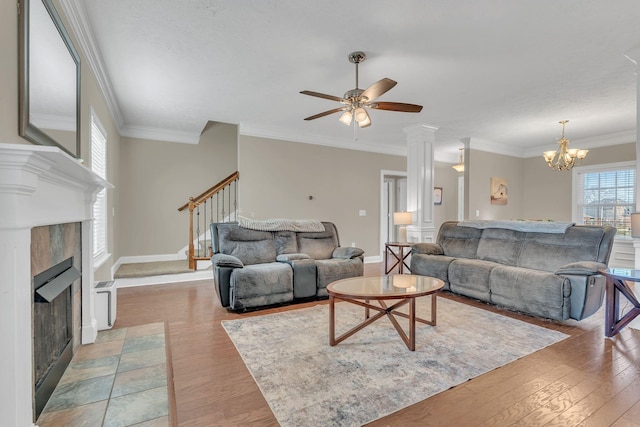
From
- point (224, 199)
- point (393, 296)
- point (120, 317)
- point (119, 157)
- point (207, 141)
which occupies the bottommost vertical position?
point (120, 317)

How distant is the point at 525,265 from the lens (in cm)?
370

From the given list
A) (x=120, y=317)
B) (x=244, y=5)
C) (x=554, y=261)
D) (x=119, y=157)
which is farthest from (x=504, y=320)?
(x=119, y=157)

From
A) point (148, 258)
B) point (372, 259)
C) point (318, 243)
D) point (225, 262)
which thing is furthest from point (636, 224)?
point (148, 258)

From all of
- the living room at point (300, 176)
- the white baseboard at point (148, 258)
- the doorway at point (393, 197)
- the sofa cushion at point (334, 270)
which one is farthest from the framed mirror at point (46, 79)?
the doorway at point (393, 197)

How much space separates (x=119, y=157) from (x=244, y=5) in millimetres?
4289

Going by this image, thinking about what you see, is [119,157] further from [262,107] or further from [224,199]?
[262,107]

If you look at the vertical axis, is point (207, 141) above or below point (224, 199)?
above

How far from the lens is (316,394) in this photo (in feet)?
6.03

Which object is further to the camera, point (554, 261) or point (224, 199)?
point (224, 199)

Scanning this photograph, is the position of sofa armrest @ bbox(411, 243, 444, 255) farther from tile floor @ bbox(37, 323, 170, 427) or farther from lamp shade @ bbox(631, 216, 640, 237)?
tile floor @ bbox(37, 323, 170, 427)

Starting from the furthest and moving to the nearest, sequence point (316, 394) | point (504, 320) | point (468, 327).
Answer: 1. point (504, 320)
2. point (468, 327)
3. point (316, 394)

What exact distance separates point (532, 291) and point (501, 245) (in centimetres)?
98

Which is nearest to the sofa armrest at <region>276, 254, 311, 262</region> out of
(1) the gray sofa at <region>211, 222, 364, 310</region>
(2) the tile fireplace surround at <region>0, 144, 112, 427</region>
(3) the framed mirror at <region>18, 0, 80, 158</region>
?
(1) the gray sofa at <region>211, 222, 364, 310</region>

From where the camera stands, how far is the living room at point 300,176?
525 cm
